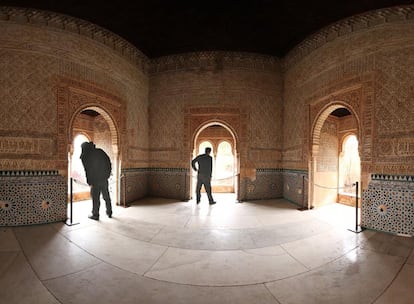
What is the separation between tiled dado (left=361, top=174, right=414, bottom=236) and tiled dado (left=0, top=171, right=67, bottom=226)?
21.0 feet

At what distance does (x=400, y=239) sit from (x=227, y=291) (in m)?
3.42

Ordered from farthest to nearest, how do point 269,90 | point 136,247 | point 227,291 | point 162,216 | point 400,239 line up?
point 269,90 → point 162,216 → point 400,239 → point 136,247 → point 227,291

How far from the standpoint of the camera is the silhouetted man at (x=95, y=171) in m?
5.00

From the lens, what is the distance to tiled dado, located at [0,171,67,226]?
4.31 m

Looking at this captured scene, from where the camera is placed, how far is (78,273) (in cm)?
263

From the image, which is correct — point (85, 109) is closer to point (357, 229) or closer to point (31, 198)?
point (31, 198)

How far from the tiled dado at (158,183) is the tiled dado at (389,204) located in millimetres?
4888

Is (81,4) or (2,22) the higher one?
(81,4)

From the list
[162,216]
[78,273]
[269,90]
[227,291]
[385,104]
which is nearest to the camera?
[227,291]

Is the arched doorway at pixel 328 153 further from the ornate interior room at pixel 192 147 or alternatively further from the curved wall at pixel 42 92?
the curved wall at pixel 42 92

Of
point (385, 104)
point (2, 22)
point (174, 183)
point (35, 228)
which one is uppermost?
point (2, 22)

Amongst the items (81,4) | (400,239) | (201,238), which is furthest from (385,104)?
(81,4)

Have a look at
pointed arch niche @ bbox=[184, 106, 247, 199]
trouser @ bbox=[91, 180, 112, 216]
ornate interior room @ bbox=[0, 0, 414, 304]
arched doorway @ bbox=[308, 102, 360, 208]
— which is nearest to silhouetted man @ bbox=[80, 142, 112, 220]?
trouser @ bbox=[91, 180, 112, 216]

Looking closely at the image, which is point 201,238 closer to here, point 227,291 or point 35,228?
point 227,291
